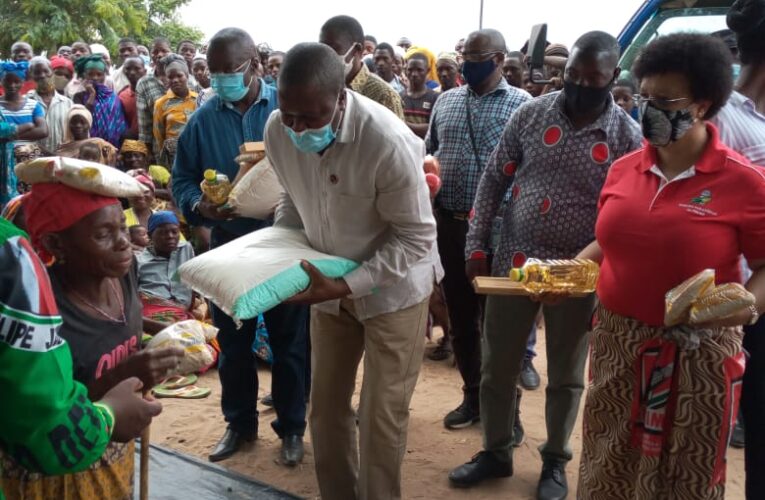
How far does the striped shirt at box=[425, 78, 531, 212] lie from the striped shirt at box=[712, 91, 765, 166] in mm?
1495

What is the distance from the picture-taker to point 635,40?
5570mm

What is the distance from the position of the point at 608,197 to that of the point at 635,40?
360 cm

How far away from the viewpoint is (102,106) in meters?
7.97

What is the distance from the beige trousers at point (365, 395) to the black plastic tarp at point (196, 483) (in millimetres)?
273

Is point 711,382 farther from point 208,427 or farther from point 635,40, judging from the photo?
point 635,40

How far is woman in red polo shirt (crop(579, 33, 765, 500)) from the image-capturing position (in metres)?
2.17

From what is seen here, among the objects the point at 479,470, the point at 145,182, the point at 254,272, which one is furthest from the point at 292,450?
the point at 254,272

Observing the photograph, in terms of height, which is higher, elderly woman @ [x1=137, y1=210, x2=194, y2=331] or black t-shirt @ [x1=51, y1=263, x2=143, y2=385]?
black t-shirt @ [x1=51, y1=263, x2=143, y2=385]

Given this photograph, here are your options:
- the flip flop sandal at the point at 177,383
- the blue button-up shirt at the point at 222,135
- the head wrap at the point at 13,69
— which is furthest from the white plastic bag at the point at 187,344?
the head wrap at the point at 13,69

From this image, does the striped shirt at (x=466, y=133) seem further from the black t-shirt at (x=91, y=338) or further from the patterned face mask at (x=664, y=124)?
the black t-shirt at (x=91, y=338)

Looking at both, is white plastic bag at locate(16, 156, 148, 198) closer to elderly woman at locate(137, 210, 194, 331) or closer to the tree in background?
elderly woman at locate(137, 210, 194, 331)

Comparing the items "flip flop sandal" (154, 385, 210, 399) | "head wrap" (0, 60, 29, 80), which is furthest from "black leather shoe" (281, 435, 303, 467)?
"head wrap" (0, 60, 29, 80)

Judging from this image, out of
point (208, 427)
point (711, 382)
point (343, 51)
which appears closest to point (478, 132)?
point (343, 51)

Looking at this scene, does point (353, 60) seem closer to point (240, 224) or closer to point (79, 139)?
point (240, 224)
